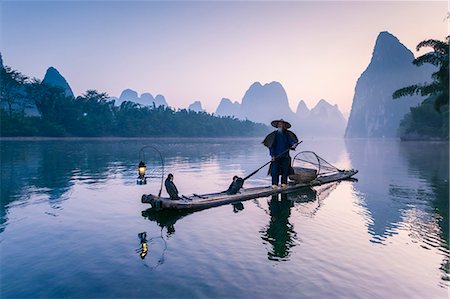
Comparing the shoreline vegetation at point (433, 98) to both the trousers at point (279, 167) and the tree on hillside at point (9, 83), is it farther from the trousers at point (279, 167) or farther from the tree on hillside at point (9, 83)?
the tree on hillside at point (9, 83)

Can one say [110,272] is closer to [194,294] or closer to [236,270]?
[194,294]

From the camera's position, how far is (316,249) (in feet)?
24.2

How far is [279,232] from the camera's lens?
8.77 meters

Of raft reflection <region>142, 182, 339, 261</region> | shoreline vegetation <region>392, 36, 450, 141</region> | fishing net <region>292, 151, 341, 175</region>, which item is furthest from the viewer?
shoreline vegetation <region>392, 36, 450, 141</region>

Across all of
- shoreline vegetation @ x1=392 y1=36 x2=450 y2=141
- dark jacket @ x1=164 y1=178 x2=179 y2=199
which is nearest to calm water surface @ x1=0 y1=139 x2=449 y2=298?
dark jacket @ x1=164 y1=178 x2=179 y2=199

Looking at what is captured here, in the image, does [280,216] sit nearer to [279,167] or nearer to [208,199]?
[208,199]

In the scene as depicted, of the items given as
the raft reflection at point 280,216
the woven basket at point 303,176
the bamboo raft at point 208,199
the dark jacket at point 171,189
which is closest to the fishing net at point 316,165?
the woven basket at point 303,176

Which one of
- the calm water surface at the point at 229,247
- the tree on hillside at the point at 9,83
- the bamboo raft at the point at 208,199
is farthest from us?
the tree on hillside at the point at 9,83

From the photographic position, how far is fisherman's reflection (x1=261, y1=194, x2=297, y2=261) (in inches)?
282

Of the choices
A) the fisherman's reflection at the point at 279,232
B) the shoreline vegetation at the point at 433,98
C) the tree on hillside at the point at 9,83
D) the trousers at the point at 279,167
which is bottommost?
the fisherman's reflection at the point at 279,232

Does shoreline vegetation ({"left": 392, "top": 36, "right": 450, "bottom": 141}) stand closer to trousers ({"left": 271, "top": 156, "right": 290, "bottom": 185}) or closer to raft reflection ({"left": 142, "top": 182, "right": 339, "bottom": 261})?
raft reflection ({"left": 142, "top": 182, "right": 339, "bottom": 261})

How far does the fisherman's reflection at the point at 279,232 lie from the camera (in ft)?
23.5

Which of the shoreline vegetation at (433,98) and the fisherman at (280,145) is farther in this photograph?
the shoreline vegetation at (433,98)

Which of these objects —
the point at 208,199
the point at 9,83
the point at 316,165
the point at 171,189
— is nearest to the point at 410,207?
the point at 316,165
